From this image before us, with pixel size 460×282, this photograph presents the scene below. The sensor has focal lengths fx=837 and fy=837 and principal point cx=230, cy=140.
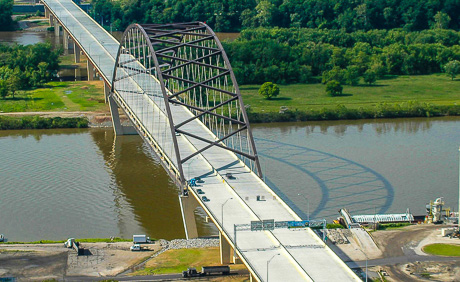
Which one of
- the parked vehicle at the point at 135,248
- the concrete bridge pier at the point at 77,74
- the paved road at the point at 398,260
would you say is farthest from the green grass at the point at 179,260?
the concrete bridge pier at the point at 77,74

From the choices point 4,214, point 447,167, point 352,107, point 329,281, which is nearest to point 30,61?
point 352,107

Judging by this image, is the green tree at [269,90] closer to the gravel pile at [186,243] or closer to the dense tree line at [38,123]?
the dense tree line at [38,123]

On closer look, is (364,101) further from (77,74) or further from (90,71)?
(77,74)

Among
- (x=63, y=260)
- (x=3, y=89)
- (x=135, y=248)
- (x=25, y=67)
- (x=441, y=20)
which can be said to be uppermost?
(x=441, y=20)

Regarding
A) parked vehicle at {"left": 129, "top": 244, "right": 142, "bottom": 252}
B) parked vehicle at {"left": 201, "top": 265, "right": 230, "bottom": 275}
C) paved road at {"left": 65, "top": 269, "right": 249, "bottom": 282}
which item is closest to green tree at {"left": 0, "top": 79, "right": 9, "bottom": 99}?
parked vehicle at {"left": 129, "top": 244, "right": 142, "bottom": 252}

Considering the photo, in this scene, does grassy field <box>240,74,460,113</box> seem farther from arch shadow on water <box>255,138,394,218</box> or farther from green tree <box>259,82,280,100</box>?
arch shadow on water <box>255,138,394,218</box>

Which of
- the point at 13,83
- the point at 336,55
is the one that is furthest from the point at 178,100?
the point at 336,55
